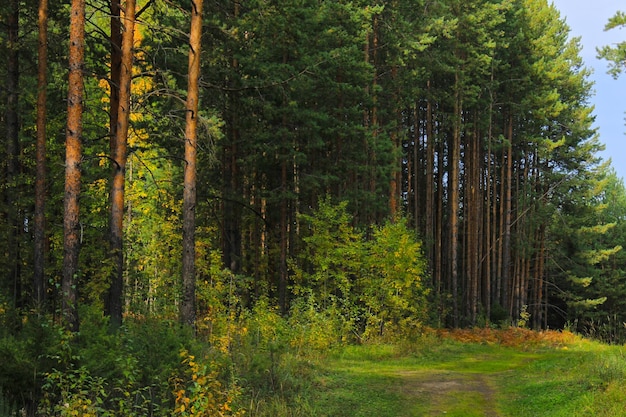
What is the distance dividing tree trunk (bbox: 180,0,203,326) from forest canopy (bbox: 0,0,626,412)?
4cm

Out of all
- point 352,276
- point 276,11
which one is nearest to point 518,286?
point 352,276

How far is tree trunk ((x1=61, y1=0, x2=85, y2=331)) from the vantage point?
8.52 metres

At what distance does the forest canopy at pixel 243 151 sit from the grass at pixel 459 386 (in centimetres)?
229

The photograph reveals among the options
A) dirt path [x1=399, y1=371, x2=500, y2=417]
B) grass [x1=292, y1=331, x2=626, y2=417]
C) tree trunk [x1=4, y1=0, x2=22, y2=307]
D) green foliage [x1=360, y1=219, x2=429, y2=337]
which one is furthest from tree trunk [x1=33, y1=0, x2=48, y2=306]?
green foliage [x1=360, y1=219, x2=429, y2=337]

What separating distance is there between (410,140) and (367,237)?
14.1 m

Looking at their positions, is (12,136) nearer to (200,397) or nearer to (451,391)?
(200,397)

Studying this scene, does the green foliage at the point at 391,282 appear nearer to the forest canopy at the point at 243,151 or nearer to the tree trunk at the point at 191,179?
the forest canopy at the point at 243,151

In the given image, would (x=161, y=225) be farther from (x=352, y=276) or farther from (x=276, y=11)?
(x=276, y=11)

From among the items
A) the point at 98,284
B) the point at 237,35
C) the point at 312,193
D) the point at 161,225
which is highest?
the point at 237,35

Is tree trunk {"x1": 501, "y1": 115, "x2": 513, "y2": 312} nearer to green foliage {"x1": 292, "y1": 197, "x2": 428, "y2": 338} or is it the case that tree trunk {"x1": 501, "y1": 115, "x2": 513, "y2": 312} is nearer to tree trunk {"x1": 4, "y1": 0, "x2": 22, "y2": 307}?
green foliage {"x1": 292, "y1": 197, "x2": 428, "y2": 338}

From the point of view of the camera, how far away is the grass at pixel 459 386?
841 centimetres

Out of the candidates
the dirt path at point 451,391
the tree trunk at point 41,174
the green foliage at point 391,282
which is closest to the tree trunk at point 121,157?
the tree trunk at point 41,174

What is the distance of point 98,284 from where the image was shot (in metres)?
10.9

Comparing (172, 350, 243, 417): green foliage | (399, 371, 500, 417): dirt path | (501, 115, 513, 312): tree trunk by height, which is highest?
(501, 115, 513, 312): tree trunk
